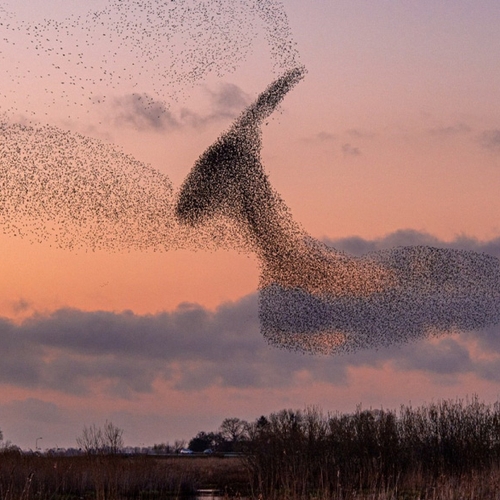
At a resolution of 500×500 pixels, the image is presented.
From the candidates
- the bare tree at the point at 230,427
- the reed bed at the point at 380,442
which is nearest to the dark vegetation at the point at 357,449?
the reed bed at the point at 380,442

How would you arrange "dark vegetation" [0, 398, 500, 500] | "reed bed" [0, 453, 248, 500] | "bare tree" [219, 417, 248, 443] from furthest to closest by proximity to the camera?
1. "bare tree" [219, 417, 248, 443]
2. "dark vegetation" [0, 398, 500, 500]
3. "reed bed" [0, 453, 248, 500]

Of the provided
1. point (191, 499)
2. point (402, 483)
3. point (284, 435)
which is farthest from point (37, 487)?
point (402, 483)

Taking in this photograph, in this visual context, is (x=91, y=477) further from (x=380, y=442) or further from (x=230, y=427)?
(x=230, y=427)

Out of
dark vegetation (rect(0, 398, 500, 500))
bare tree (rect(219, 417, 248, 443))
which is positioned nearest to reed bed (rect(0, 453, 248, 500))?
dark vegetation (rect(0, 398, 500, 500))

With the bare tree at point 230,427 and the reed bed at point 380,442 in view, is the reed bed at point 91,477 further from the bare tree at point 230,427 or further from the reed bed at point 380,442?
the bare tree at point 230,427

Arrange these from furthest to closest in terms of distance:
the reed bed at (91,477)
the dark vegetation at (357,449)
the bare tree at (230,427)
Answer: the bare tree at (230,427) → the dark vegetation at (357,449) → the reed bed at (91,477)

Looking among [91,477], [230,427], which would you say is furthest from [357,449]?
[230,427]

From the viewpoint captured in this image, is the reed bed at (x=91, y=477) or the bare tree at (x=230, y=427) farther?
the bare tree at (x=230, y=427)

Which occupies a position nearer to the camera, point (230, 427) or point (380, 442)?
point (380, 442)

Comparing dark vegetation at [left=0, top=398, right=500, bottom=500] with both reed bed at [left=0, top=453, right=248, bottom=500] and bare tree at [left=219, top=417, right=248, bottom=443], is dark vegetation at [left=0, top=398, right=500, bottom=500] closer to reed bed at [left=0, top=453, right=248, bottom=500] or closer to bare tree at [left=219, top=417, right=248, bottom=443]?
reed bed at [left=0, top=453, right=248, bottom=500]

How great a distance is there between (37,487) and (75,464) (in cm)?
217

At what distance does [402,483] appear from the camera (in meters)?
37.2

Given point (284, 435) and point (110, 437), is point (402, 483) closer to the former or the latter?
point (284, 435)

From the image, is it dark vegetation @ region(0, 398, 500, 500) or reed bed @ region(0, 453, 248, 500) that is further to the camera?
dark vegetation @ region(0, 398, 500, 500)
